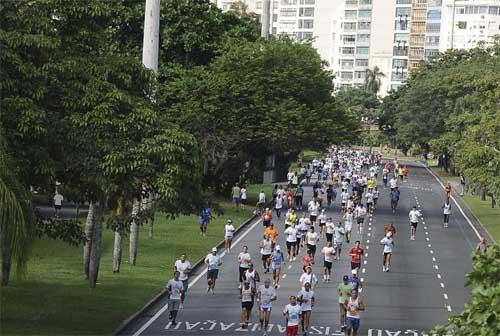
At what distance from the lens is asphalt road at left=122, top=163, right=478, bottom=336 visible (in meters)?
29.9

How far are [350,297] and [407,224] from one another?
97.5 feet

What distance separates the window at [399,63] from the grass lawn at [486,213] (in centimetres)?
11148

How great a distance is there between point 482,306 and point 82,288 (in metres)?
21.9

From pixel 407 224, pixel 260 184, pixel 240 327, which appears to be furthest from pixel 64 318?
Answer: pixel 260 184

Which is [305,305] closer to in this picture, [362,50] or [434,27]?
[434,27]

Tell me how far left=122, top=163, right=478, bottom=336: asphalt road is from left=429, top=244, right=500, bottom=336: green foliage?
620 inches

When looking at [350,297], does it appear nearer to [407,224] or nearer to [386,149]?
[407,224]

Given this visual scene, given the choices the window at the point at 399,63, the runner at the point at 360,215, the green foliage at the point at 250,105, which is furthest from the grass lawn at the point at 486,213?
the window at the point at 399,63

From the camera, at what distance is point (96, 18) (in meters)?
28.5

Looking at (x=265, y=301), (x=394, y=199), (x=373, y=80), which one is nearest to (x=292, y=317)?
(x=265, y=301)

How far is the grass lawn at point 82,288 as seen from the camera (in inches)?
1109

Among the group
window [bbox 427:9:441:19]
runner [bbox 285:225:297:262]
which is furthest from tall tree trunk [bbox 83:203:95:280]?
window [bbox 427:9:441:19]

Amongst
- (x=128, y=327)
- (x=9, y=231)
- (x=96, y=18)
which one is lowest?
(x=128, y=327)

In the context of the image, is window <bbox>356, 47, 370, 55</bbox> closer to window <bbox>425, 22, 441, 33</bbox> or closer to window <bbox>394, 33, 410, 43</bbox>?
window <bbox>394, 33, 410, 43</bbox>
